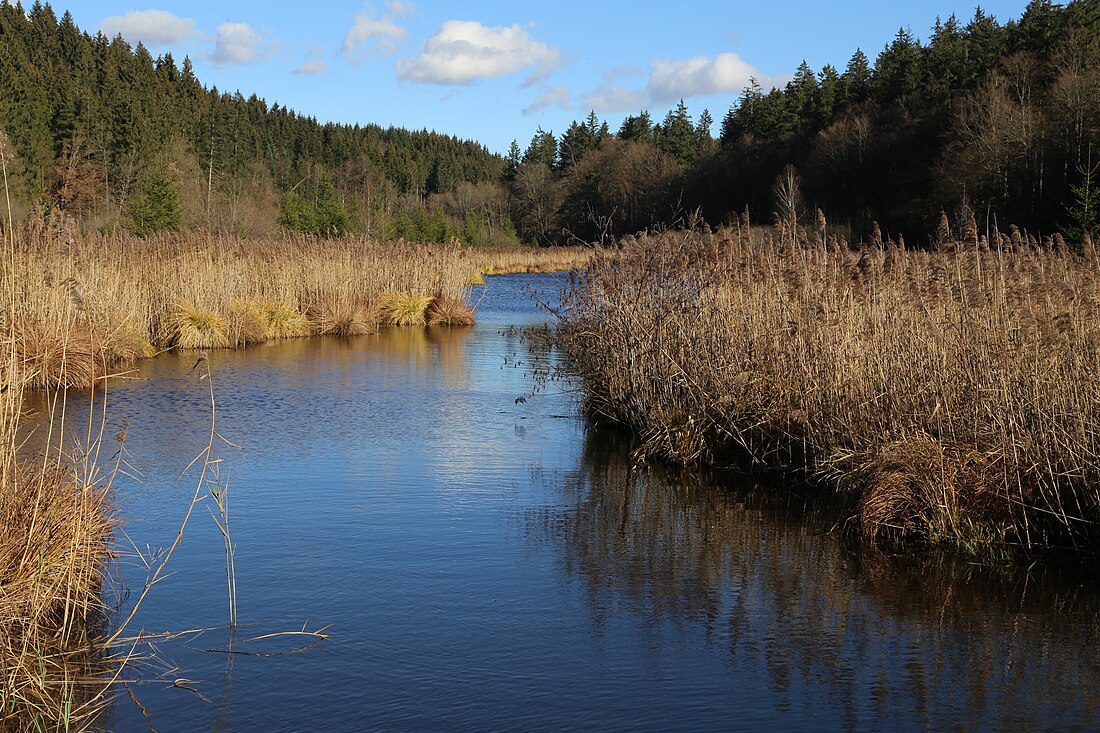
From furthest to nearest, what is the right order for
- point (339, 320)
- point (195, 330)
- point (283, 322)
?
point (339, 320) < point (283, 322) < point (195, 330)

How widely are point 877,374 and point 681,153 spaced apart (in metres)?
76.9

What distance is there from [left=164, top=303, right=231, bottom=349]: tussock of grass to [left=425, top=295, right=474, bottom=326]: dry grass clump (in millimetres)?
6545

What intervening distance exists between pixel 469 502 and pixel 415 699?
3.48 metres

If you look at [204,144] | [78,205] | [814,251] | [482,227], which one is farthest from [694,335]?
[204,144]

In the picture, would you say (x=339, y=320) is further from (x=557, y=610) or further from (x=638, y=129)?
(x=638, y=129)

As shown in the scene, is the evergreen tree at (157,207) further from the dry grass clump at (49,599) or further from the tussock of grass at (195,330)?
the dry grass clump at (49,599)

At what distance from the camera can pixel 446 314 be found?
942 inches

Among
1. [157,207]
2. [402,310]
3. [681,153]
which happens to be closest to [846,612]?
[402,310]

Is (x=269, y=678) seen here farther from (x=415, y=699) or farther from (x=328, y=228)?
(x=328, y=228)

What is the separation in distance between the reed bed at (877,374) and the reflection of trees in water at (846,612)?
1.72 feet

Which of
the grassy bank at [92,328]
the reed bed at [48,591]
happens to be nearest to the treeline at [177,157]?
the grassy bank at [92,328]

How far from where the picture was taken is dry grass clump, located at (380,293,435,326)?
2325 cm

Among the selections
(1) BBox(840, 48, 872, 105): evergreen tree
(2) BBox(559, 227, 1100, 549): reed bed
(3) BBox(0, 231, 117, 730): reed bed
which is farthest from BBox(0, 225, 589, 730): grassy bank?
(1) BBox(840, 48, 872, 105): evergreen tree

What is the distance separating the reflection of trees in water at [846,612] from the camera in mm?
4648
